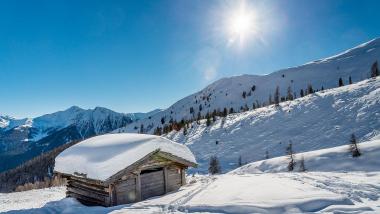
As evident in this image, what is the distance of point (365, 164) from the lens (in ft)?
65.9

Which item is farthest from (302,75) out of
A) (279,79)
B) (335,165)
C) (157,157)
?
(157,157)

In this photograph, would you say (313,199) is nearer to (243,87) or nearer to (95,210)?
(95,210)

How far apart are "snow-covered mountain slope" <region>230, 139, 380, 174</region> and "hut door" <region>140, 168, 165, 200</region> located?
8744 mm

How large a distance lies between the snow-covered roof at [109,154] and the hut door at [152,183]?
1.38m

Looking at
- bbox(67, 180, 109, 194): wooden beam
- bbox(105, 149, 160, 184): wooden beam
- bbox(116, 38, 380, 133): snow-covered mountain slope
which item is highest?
bbox(116, 38, 380, 133): snow-covered mountain slope

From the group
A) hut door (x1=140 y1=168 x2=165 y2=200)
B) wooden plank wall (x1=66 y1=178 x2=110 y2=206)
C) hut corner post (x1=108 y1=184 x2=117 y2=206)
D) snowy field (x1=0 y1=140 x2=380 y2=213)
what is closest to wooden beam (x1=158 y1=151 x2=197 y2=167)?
hut door (x1=140 y1=168 x2=165 y2=200)

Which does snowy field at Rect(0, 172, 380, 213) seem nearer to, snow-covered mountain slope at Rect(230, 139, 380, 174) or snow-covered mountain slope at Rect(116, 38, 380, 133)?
snow-covered mountain slope at Rect(230, 139, 380, 174)

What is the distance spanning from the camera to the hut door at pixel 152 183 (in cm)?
1797

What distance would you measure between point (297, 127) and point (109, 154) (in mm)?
27485

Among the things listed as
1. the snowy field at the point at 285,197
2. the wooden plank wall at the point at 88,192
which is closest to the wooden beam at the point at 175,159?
the snowy field at the point at 285,197

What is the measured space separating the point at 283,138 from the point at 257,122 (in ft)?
23.5

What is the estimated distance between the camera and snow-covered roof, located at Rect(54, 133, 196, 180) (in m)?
16.7

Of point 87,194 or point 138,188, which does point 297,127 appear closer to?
point 138,188

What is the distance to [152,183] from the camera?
726 inches
